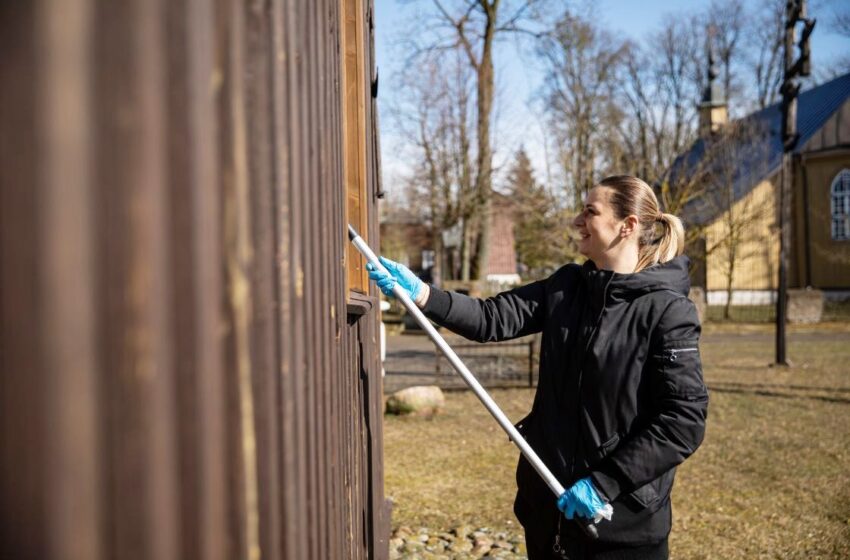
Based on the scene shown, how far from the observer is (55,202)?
2.22 ft

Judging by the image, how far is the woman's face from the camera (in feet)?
9.16

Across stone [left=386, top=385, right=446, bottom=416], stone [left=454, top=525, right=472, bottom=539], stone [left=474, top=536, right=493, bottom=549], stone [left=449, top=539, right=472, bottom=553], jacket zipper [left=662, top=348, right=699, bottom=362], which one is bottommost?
stone [left=454, top=525, right=472, bottom=539]

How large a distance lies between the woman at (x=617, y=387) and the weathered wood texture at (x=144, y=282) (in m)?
1.65

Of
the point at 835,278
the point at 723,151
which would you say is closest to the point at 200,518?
the point at 723,151

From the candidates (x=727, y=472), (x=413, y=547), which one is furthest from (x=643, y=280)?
Answer: (x=727, y=472)

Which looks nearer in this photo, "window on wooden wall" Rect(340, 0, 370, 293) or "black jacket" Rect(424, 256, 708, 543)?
"black jacket" Rect(424, 256, 708, 543)

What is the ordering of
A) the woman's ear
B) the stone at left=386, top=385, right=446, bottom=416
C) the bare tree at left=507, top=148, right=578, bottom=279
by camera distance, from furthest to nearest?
1. the bare tree at left=507, top=148, right=578, bottom=279
2. the stone at left=386, top=385, right=446, bottom=416
3. the woman's ear

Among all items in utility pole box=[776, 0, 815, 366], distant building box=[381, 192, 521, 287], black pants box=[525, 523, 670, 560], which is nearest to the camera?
black pants box=[525, 523, 670, 560]

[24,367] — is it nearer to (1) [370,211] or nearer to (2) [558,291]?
(2) [558,291]

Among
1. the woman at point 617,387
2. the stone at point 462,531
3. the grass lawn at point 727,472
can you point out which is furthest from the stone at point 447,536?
the woman at point 617,387

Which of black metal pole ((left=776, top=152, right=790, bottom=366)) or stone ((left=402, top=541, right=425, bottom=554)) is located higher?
black metal pole ((left=776, top=152, right=790, bottom=366))

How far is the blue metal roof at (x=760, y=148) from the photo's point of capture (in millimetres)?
26078

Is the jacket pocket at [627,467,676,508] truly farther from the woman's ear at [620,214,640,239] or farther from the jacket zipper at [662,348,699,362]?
the woman's ear at [620,214,640,239]

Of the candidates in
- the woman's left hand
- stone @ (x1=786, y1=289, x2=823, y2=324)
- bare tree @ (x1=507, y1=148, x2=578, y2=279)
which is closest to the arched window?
stone @ (x1=786, y1=289, x2=823, y2=324)
